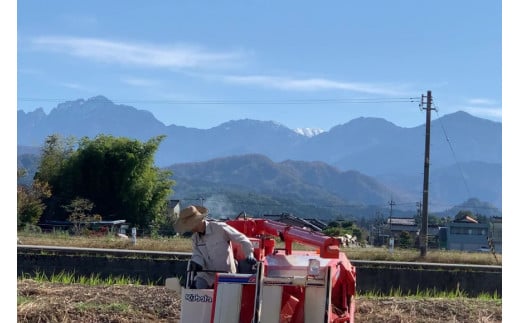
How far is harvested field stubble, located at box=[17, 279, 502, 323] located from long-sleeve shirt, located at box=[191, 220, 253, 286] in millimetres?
2926

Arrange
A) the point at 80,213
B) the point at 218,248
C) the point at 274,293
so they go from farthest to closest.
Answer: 1. the point at 80,213
2. the point at 218,248
3. the point at 274,293

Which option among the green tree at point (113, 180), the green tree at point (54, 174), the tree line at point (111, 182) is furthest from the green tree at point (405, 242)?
the green tree at point (54, 174)

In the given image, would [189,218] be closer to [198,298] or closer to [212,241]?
[212,241]

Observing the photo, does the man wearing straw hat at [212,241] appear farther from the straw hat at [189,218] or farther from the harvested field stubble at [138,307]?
the harvested field stubble at [138,307]

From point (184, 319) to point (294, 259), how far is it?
1343 mm

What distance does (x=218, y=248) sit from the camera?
8234mm

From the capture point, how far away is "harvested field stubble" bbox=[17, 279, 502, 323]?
10.7 meters

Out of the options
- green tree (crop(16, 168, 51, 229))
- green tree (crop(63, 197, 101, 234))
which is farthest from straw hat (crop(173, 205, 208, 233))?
green tree (crop(16, 168, 51, 229))

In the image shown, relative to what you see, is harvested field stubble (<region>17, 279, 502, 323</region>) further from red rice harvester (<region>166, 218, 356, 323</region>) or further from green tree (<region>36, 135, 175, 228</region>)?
green tree (<region>36, 135, 175, 228</region>)

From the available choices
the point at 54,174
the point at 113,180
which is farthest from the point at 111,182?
the point at 54,174

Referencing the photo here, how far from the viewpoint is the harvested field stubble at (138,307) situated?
10742 mm

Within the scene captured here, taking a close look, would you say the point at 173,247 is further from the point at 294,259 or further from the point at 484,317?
the point at 294,259

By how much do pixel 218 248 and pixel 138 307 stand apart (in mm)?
3603
